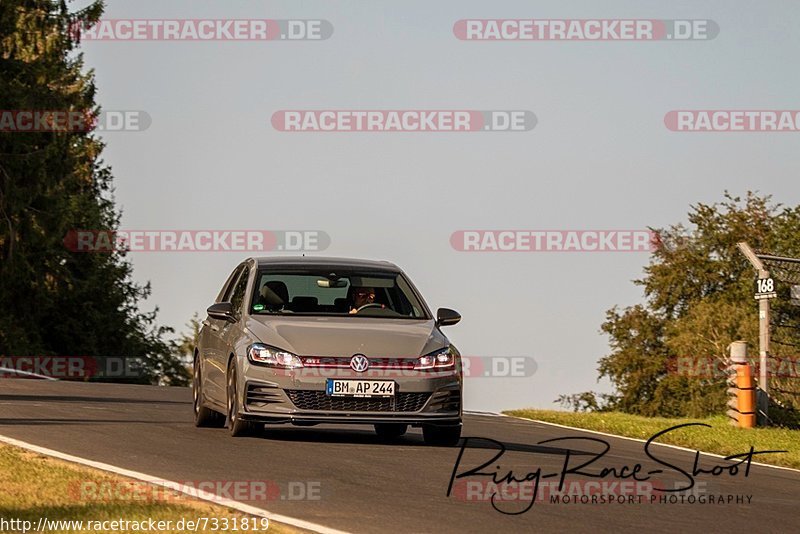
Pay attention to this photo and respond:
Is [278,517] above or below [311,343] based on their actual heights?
below

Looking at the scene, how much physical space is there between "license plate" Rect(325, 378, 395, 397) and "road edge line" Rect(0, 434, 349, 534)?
8.62ft

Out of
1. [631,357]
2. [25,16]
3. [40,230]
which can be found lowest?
[631,357]

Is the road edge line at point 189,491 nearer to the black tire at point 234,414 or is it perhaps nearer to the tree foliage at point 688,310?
the black tire at point 234,414

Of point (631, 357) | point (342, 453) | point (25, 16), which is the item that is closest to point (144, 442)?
point (342, 453)

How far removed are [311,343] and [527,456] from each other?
2.34 metres

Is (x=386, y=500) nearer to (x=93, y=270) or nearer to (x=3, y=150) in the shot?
(x=3, y=150)

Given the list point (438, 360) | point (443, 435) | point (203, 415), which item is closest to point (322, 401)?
point (438, 360)

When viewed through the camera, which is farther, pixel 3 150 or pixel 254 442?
pixel 3 150

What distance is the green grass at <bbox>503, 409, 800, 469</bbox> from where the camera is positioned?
17.8 metres

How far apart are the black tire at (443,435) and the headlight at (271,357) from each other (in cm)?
164

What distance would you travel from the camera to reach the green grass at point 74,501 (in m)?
9.71

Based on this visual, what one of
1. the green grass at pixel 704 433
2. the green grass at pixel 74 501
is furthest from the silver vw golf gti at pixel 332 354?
the green grass at pixel 704 433

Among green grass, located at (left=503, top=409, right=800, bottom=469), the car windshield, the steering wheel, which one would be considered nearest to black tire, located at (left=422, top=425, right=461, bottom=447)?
the car windshield

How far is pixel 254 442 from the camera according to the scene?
14641 millimetres
